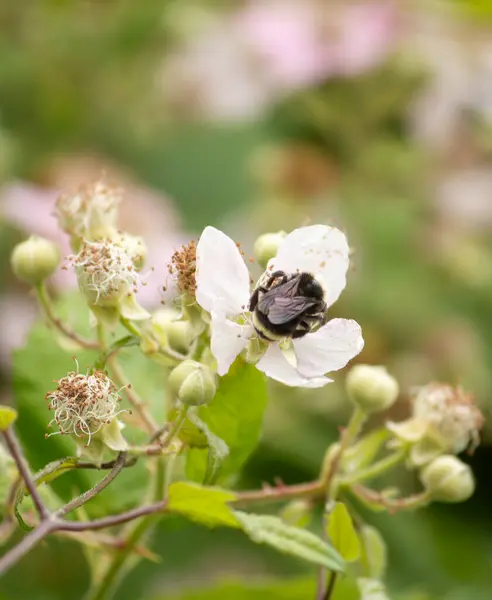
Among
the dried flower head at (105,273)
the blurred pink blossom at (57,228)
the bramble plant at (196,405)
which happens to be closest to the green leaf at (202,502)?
the bramble plant at (196,405)

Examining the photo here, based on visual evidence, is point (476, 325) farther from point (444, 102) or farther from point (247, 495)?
point (247, 495)

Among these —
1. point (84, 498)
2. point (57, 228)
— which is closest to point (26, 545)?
point (84, 498)

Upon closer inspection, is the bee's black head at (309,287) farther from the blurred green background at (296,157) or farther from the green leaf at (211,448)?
the blurred green background at (296,157)

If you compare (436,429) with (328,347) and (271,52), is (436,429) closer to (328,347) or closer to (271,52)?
(328,347)

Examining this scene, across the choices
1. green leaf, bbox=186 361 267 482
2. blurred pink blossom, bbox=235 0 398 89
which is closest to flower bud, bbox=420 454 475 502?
green leaf, bbox=186 361 267 482

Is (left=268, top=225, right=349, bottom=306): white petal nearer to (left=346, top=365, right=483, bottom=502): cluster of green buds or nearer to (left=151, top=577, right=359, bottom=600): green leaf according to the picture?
(left=346, top=365, right=483, bottom=502): cluster of green buds

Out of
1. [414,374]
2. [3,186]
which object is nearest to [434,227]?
[414,374]
